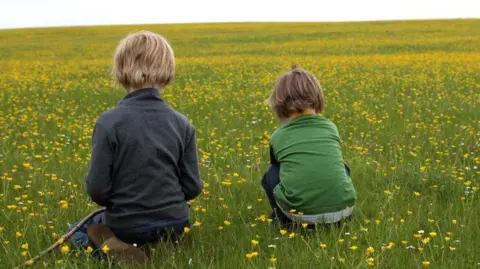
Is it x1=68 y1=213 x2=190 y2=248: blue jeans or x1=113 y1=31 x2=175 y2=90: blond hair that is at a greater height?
x1=113 y1=31 x2=175 y2=90: blond hair

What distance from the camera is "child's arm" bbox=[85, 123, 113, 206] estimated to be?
2.86 m

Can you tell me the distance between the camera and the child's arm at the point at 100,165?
9.37 ft

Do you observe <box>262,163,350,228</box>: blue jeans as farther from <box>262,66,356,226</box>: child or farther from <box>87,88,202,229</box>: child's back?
<box>87,88,202,229</box>: child's back

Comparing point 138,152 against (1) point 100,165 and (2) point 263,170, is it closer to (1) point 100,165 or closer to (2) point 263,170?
(1) point 100,165

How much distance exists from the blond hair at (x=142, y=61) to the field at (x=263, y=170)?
0.95 meters

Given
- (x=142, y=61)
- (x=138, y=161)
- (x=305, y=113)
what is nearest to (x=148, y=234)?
(x=138, y=161)

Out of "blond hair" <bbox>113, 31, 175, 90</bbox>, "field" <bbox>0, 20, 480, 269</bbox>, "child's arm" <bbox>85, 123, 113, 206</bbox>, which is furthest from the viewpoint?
"field" <bbox>0, 20, 480, 269</bbox>

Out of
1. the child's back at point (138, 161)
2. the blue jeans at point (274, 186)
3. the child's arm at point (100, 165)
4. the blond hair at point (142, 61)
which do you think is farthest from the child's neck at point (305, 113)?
the child's arm at point (100, 165)

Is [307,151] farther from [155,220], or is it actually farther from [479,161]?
[479,161]

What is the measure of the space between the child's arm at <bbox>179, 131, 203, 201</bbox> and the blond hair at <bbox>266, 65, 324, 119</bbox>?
0.73 m

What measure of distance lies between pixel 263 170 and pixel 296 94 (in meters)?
1.64

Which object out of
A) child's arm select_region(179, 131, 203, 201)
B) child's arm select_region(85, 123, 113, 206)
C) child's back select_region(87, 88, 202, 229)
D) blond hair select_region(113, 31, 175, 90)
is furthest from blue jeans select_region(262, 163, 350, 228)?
child's arm select_region(85, 123, 113, 206)

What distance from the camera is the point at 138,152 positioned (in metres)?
2.94

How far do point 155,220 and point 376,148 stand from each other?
3654 mm
